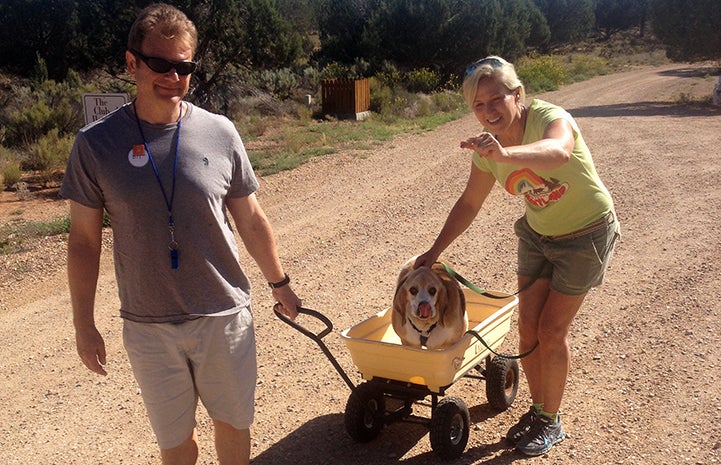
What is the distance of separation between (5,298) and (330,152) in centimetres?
788

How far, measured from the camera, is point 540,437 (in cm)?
408

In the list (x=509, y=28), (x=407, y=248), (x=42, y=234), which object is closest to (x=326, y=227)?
(x=407, y=248)

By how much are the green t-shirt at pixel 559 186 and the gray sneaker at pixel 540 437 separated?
106cm

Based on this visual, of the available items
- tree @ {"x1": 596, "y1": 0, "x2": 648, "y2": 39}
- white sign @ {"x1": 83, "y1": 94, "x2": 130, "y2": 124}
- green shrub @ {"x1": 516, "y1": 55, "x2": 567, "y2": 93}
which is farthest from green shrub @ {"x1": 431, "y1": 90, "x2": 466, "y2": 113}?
tree @ {"x1": 596, "y1": 0, "x2": 648, "y2": 39}

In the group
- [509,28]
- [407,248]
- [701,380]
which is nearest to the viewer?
[701,380]

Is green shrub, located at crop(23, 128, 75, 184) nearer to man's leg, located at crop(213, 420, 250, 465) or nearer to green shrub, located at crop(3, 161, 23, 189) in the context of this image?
green shrub, located at crop(3, 161, 23, 189)

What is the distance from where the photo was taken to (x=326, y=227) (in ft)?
29.4

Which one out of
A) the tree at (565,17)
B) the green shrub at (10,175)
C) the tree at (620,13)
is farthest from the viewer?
the tree at (620,13)

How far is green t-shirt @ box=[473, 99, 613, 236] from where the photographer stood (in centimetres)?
366

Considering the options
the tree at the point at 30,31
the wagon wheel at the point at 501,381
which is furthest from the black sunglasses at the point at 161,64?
the tree at the point at 30,31

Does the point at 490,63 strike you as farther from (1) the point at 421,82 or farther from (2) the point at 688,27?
(2) the point at 688,27

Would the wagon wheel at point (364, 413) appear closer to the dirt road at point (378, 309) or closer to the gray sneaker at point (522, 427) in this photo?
the dirt road at point (378, 309)

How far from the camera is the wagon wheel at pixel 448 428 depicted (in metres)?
3.88

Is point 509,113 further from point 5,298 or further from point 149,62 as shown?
point 5,298
